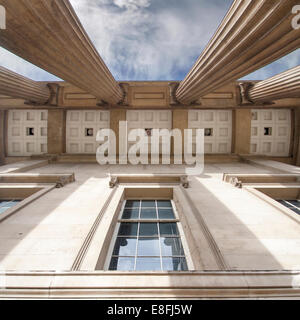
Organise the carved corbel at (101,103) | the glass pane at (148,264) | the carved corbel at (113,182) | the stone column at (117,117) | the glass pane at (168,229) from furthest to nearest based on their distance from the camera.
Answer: the stone column at (117,117) → the carved corbel at (101,103) → the carved corbel at (113,182) → the glass pane at (168,229) → the glass pane at (148,264)

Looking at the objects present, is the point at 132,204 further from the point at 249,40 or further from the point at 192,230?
the point at 249,40

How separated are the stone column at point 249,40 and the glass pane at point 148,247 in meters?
7.55

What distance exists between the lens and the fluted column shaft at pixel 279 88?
919 centimetres

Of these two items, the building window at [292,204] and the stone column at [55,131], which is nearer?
the building window at [292,204]

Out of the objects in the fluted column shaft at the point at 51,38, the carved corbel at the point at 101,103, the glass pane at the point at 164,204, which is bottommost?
the glass pane at the point at 164,204

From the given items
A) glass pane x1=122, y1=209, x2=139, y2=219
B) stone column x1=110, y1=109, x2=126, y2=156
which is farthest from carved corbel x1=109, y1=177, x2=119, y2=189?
stone column x1=110, y1=109, x2=126, y2=156

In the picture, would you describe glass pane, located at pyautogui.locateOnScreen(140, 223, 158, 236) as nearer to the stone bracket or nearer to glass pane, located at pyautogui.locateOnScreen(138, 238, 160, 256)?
glass pane, located at pyautogui.locateOnScreen(138, 238, 160, 256)

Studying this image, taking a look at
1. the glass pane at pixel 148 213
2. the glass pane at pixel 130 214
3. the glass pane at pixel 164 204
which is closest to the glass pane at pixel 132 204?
the glass pane at pixel 130 214

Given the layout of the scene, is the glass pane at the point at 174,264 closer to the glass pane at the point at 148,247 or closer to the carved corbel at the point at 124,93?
the glass pane at the point at 148,247

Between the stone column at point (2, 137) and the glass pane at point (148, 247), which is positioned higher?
the stone column at point (2, 137)

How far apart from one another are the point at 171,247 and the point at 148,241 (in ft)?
2.59

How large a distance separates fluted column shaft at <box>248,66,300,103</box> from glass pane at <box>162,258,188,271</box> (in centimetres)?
1123

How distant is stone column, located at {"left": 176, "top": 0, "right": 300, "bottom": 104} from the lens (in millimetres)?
4535
